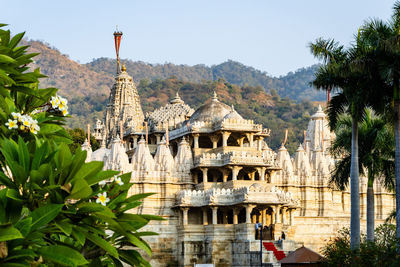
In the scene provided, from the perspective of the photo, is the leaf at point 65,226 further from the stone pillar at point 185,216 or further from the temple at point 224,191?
the stone pillar at point 185,216

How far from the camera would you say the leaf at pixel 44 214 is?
10.2 m

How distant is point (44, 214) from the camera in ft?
33.6

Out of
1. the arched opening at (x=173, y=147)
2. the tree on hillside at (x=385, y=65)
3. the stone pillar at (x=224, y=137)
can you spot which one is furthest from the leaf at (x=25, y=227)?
the arched opening at (x=173, y=147)

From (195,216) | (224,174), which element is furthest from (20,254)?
(224,174)

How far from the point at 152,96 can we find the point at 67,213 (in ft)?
569

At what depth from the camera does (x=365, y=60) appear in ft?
104

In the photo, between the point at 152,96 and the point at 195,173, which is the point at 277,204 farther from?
the point at 152,96

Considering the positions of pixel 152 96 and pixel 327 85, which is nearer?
pixel 327 85

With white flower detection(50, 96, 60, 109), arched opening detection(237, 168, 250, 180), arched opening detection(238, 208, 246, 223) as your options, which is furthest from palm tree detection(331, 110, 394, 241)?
white flower detection(50, 96, 60, 109)

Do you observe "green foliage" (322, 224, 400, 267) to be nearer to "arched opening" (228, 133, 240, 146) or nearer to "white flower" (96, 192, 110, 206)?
"white flower" (96, 192, 110, 206)

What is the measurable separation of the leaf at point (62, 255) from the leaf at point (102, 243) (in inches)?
20.3

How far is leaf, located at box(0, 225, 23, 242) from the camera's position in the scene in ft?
31.1

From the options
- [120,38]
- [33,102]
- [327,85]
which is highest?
[120,38]

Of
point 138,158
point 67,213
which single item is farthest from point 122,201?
point 138,158
